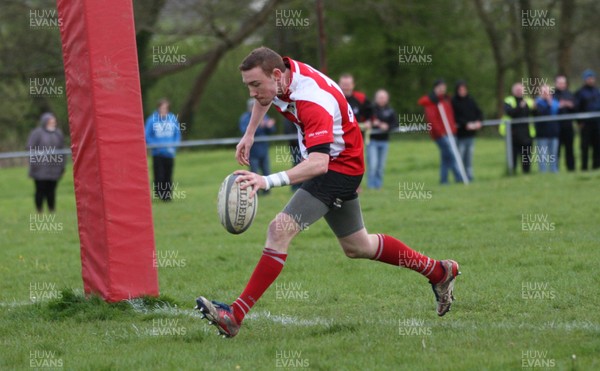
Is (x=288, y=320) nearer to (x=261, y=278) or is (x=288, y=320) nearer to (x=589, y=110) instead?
(x=261, y=278)

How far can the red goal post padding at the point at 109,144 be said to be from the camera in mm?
7316

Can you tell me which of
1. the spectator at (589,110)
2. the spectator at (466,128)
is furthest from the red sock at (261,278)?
the spectator at (589,110)

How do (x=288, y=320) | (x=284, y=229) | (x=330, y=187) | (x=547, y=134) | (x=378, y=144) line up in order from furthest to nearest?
(x=547, y=134), (x=378, y=144), (x=288, y=320), (x=330, y=187), (x=284, y=229)

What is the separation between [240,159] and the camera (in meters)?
6.95

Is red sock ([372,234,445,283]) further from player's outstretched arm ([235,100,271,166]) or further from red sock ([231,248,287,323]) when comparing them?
player's outstretched arm ([235,100,271,166])

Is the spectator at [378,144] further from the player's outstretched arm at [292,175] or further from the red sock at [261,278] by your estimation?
the player's outstretched arm at [292,175]

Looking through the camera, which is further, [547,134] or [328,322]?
[547,134]

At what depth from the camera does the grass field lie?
5715 millimetres

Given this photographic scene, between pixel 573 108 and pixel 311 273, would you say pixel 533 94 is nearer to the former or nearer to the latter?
pixel 573 108

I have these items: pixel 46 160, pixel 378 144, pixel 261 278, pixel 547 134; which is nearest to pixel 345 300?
pixel 261 278

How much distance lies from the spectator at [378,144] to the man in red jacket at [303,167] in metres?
12.0

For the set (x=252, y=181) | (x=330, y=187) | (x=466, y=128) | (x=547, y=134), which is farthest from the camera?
(x=547, y=134)

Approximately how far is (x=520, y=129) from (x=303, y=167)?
15033 millimetres

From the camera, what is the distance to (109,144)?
7363mm
